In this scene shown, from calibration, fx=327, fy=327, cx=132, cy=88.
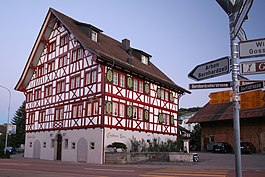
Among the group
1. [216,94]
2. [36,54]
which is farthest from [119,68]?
[216,94]

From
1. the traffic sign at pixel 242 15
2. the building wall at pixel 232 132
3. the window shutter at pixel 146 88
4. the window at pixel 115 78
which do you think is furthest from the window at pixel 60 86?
the traffic sign at pixel 242 15

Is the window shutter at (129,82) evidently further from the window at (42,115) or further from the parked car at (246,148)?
the parked car at (246,148)

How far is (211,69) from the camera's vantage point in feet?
19.2

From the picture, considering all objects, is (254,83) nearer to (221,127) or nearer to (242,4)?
(242,4)

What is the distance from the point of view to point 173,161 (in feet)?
82.6

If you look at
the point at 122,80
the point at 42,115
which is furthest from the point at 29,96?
the point at 122,80

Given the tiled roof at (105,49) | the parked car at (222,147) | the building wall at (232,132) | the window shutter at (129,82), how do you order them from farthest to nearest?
the parked car at (222,147) < the building wall at (232,132) < the window shutter at (129,82) < the tiled roof at (105,49)

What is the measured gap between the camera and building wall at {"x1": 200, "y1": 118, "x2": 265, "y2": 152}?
36.8 m

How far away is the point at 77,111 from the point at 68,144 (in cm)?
317

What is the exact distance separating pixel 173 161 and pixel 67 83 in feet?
42.7

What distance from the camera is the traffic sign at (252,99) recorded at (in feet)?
18.2

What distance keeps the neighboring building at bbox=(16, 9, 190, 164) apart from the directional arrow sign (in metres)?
20.7

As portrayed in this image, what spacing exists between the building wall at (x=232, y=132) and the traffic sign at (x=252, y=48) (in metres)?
34.0

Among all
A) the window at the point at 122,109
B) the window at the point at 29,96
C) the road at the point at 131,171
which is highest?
the window at the point at 29,96
